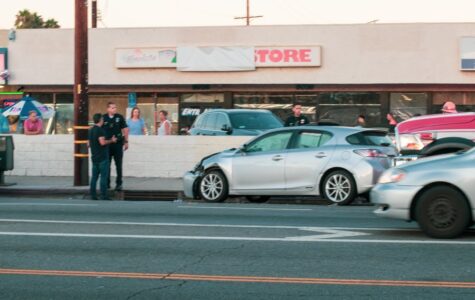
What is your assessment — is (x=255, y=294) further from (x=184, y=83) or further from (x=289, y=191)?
(x=184, y=83)

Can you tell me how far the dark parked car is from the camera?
2275 cm

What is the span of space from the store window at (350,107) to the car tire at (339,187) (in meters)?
18.6

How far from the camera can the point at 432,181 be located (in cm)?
1096

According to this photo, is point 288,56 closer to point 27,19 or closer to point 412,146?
point 412,146

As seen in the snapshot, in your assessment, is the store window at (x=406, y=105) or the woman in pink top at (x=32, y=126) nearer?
the woman in pink top at (x=32, y=126)

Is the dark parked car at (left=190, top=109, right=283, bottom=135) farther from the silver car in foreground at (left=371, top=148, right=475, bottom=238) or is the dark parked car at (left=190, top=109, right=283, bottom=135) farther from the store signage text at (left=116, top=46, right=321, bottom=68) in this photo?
the store signage text at (left=116, top=46, right=321, bottom=68)

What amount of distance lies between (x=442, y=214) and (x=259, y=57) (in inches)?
989

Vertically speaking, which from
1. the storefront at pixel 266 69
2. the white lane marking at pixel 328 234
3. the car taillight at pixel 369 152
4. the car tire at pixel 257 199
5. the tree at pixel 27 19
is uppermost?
the tree at pixel 27 19

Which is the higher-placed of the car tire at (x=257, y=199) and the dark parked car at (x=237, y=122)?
the dark parked car at (x=237, y=122)

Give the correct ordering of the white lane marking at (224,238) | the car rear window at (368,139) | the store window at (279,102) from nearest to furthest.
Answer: the white lane marking at (224,238), the car rear window at (368,139), the store window at (279,102)

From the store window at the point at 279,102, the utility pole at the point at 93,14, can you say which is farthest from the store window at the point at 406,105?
the utility pole at the point at 93,14

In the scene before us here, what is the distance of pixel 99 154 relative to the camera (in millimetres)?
19125

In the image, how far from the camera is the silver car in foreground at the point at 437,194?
10875mm

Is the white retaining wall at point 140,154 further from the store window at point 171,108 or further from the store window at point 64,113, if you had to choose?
the store window at point 64,113
